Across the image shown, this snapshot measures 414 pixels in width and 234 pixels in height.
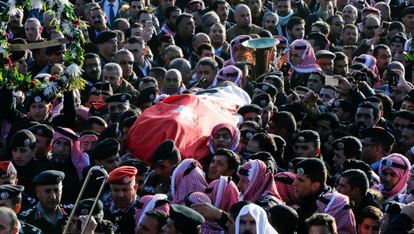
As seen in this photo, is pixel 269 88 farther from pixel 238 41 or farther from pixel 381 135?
pixel 238 41

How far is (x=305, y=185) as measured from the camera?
1278 cm

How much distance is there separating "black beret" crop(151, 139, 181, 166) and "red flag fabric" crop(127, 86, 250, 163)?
66 cm

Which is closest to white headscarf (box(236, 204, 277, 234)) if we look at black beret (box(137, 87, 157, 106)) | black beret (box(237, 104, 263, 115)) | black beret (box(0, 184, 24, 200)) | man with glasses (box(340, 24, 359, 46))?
black beret (box(0, 184, 24, 200))

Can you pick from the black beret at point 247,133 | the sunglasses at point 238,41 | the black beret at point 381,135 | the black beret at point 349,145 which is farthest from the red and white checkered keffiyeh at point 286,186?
the sunglasses at point 238,41

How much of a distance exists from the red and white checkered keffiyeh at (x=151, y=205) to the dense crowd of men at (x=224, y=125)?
0.04 feet

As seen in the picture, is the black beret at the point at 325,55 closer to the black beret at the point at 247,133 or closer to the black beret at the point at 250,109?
the black beret at the point at 250,109

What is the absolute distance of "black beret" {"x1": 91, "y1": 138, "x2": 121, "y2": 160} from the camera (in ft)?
47.3

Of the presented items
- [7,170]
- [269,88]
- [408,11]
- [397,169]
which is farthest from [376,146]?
[408,11]

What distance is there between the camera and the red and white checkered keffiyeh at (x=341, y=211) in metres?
12.2

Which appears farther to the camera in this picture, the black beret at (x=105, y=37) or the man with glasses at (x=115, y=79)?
the black beret at (x=105, y=37)

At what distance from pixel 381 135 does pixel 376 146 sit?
0.43 ft

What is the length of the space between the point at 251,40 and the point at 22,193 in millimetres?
5791

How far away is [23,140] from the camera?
14531 millimetres

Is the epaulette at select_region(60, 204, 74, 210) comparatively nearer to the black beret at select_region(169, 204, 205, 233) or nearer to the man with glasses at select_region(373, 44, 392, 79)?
the black beret at select_region(169, 204, 205, 233)
